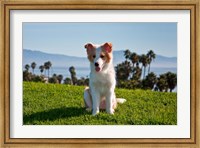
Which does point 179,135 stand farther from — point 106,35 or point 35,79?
point 35,79

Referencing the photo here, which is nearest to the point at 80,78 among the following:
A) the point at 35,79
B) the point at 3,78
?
the point at 35,79

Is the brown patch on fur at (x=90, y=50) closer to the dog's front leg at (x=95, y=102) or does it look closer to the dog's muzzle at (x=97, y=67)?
the dog's muzzle at (x=97, y=67)

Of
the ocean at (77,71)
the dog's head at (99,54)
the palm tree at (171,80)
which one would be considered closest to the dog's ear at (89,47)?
the dog's head at (99,54)

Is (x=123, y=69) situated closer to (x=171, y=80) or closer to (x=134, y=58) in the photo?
(x=134, y=58)

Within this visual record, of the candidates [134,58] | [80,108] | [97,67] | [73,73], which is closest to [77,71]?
[73,73]

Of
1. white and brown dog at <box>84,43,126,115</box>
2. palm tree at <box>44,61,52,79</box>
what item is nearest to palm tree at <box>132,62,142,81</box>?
white and brown dog at <box>84,43,126,115</box>
